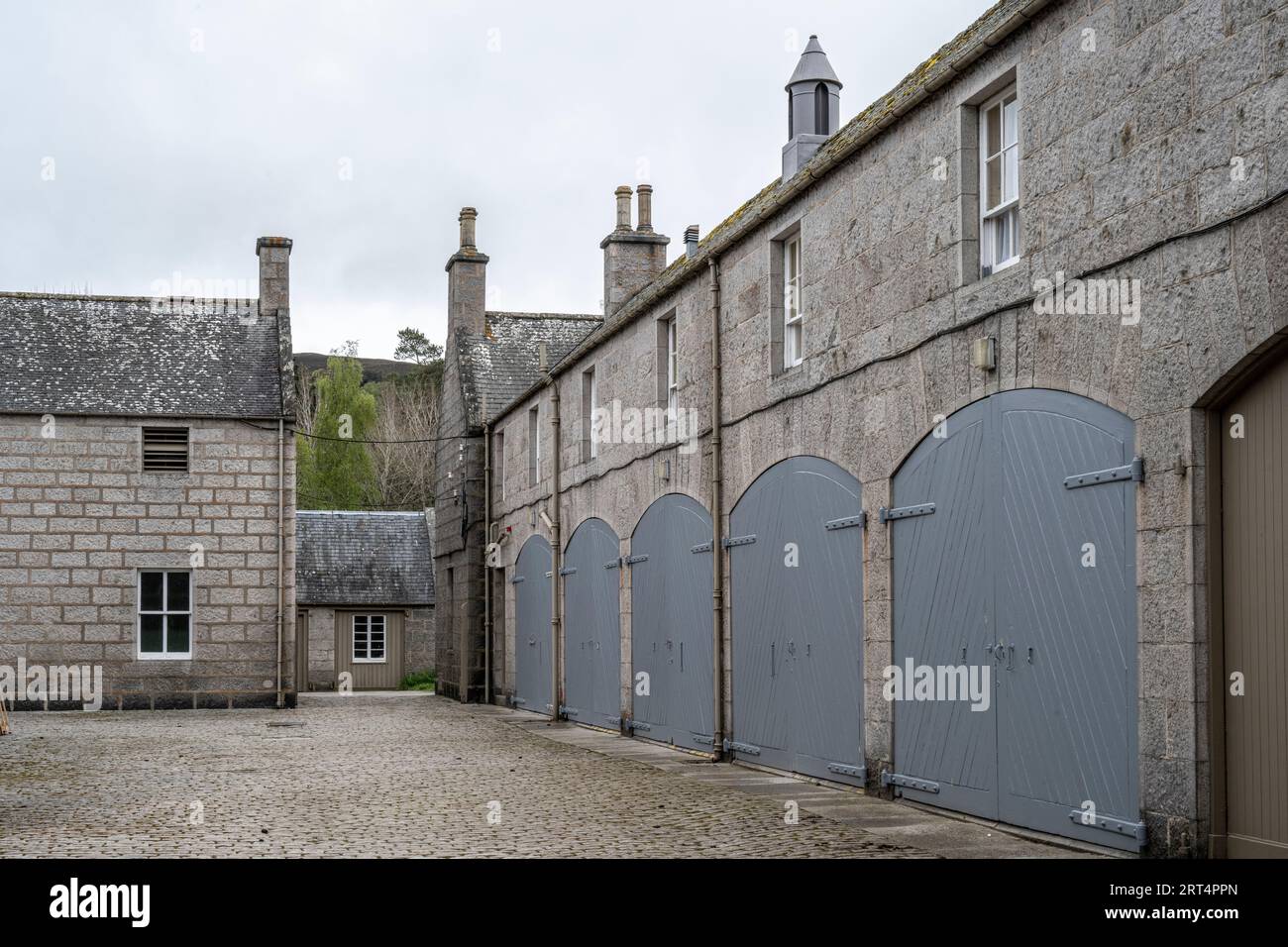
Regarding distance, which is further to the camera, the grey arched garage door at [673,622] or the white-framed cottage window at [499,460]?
the white-framed cottage window at [499,460]

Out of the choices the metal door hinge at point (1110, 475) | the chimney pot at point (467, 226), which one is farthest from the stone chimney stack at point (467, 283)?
the metal door hinge at point (1110, 475)

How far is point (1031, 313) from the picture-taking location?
9.64m

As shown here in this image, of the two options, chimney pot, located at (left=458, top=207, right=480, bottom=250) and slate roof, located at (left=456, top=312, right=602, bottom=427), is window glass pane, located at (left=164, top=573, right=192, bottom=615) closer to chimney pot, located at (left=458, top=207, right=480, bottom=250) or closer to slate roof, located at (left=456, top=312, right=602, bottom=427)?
slate roof, located at (left=456, top=312, right=602, bottom=427)

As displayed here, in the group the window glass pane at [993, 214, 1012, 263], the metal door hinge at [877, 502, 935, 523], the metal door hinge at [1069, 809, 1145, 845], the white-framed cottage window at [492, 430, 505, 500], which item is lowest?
the metal door hinge at [1069, 809, 1145, 845]

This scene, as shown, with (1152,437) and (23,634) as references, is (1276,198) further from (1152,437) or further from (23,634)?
(23,634)

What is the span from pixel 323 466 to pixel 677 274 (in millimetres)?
39091

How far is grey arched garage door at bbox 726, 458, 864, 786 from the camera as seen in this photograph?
12500mm

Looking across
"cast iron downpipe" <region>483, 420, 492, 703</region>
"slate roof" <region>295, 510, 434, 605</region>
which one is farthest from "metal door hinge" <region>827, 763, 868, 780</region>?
"slate roof" <region>295, 510, 434, 605</region>

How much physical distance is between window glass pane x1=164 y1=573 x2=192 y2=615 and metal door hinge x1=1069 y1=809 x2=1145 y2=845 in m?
20.6

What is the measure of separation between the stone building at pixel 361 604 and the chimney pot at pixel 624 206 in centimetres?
1581

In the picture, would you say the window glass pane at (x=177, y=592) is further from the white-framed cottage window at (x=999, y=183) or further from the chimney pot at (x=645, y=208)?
the white-framed cottage window at (x=999, y=183)

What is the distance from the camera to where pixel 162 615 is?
26.3m

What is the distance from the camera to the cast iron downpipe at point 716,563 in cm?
1548

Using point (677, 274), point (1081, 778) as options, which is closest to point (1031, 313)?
point (1081, 778)
